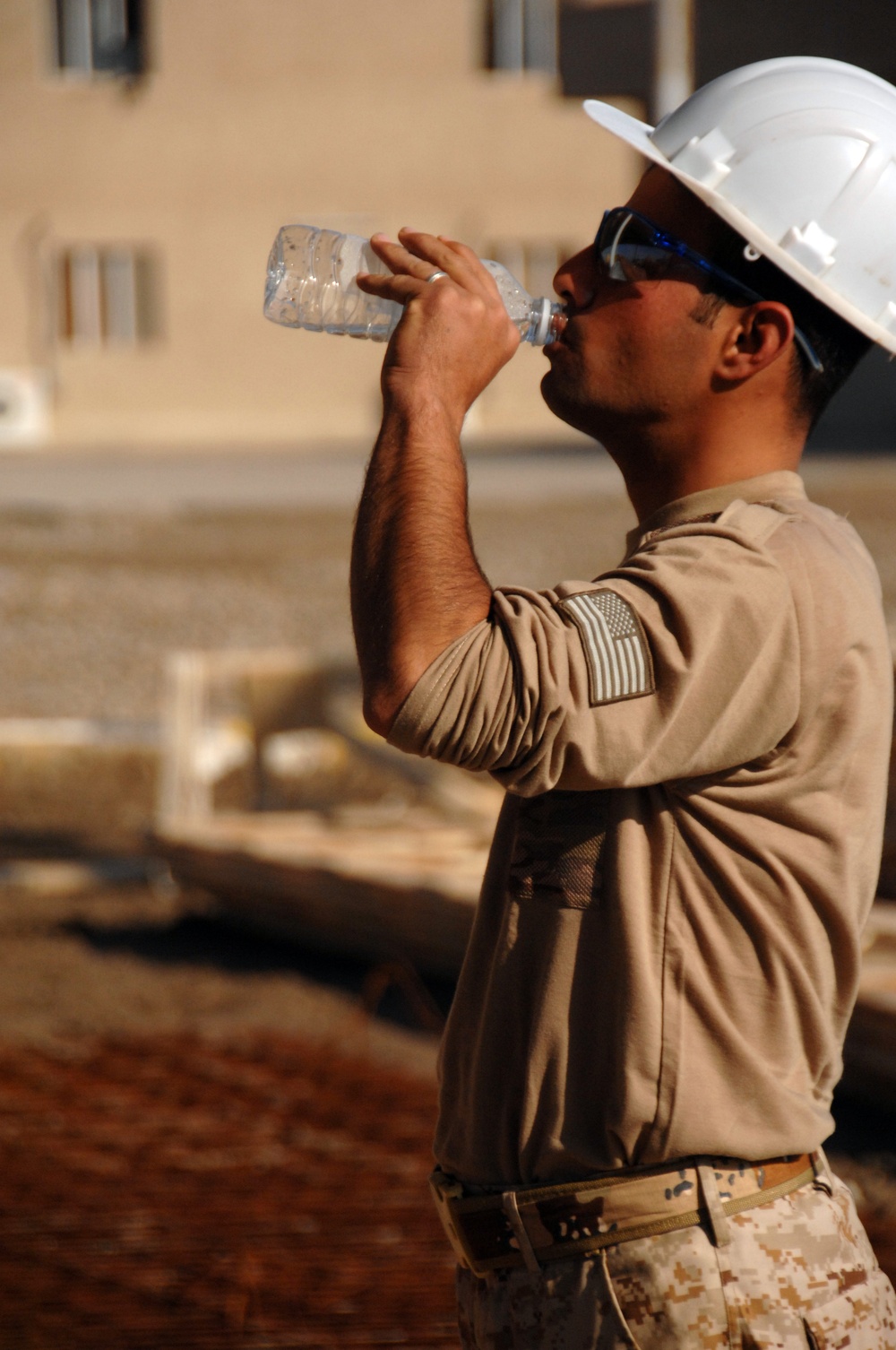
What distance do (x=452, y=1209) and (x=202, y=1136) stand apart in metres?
3.01

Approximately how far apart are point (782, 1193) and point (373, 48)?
25168 mm

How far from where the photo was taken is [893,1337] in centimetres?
164

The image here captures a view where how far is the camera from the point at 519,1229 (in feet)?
5.15

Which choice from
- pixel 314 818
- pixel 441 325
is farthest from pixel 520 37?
pixel 441 325

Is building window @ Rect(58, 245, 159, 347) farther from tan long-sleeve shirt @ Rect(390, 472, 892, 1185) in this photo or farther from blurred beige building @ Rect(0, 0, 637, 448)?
tan long-sleeve shirt @ Rect(390, 472, 892, 1185)

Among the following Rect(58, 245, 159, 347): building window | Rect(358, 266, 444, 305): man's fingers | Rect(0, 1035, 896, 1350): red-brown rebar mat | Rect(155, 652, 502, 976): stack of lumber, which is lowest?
Rect(58, 245, 159, 347): building window

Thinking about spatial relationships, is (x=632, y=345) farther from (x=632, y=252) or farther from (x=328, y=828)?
(x=328, y=828)

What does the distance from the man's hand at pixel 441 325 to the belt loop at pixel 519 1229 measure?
76cm

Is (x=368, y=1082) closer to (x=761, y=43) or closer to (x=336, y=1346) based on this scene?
(x=336, y=1346)

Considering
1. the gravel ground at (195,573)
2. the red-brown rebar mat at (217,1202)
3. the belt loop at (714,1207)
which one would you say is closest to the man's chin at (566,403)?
the belt loop at (714,1207)

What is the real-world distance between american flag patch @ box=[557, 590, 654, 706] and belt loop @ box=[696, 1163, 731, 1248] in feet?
1.59

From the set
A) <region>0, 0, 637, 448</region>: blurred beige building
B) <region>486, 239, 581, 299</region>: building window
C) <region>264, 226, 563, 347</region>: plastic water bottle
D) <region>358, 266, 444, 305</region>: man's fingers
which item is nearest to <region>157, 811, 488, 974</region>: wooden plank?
<region>264, 226, 563, 347</region>: plastic water bottle

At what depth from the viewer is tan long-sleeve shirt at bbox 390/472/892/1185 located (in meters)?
1.42

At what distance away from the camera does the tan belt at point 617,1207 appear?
1532 millimetres
